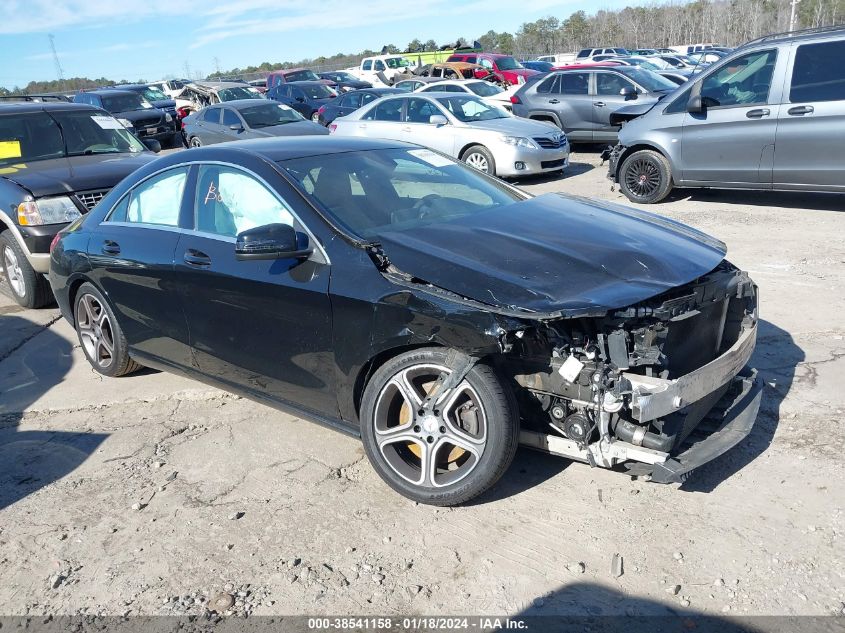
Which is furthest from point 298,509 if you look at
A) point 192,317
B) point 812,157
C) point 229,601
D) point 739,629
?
point 812,157

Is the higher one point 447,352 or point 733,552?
point 447,352

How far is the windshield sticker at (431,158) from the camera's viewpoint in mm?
4766

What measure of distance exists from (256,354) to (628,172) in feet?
24.8

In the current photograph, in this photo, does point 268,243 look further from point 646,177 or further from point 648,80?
point 648,80

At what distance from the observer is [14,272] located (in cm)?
745

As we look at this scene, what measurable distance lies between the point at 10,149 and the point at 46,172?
0.89 m

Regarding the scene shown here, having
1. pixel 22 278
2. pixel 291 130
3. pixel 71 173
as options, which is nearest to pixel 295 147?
pixel 71 173

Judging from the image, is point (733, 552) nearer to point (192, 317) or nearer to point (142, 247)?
point (192, 317)

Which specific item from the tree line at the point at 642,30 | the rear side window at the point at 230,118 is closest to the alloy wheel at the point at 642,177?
the rear side window at the point at 230,118

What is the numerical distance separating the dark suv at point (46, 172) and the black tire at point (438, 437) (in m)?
4.81

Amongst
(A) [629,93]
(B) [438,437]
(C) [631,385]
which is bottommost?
(B) [438,437]

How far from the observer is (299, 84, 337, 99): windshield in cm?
2333

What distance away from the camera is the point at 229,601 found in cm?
302

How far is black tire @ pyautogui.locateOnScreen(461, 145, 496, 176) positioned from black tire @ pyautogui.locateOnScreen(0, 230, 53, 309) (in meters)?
7.20
